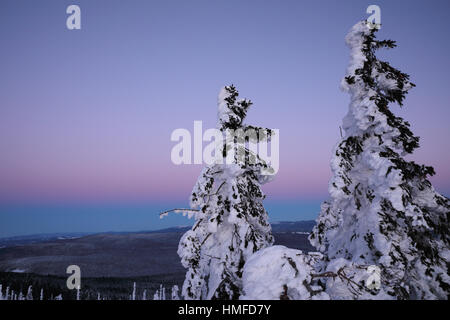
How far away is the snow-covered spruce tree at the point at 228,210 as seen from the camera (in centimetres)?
1052

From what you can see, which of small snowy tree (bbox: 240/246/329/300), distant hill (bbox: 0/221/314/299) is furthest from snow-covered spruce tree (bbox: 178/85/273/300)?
distant hill (bbox: 0/221/314/299)

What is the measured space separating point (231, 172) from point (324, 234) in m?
5.79

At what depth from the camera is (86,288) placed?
77375mm

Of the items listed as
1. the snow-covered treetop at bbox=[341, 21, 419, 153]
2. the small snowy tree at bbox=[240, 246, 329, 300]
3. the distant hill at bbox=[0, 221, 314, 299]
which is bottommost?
the distant hill at bbox=[0, 221, 314, 299]

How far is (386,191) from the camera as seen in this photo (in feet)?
27.2

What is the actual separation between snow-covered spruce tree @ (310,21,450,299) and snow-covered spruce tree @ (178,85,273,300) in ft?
10.9

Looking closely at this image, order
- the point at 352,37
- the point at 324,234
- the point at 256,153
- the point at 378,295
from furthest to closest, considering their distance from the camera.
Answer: the point at 324,234, the point at 256,153, the point at 352,37, the point at 378,295

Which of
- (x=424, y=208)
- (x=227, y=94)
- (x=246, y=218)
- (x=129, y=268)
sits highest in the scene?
(x=227, y=94)

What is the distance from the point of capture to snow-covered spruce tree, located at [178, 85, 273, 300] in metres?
10.5

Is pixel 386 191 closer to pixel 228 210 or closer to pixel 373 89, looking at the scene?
pixel 373 89

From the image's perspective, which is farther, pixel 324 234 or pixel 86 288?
pixel 86 288

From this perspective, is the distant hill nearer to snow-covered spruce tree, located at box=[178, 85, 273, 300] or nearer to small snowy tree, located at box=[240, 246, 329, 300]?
snow-covered spruce tree, located at box=[178, 85, 273, 300]

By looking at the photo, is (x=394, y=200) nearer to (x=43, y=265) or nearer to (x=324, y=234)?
(x=324, y=234)
